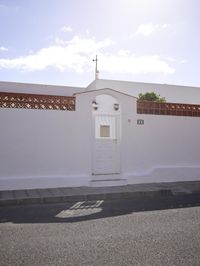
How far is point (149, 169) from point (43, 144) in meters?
3.72

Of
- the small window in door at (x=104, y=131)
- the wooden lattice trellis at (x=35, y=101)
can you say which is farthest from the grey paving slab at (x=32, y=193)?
the small window in door at (x=104, y=131)

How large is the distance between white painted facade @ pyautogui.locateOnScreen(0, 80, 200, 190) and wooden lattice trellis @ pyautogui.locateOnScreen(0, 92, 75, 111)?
151 millimetres

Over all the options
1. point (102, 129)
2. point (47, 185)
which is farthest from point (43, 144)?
point (102, 129)

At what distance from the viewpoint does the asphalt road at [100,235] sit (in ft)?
15.8

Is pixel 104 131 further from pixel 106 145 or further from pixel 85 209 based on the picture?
pixel 85 209

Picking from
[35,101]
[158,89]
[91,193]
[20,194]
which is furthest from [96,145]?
[158,89]

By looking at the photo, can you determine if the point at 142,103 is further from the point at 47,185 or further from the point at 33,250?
the point at 33,250

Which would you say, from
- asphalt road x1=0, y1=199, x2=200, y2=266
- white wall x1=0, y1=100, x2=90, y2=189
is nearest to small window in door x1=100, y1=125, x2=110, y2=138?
white wall x1=0, y1=100, x2=90, y2=189

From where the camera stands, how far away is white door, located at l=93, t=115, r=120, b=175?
1129cm

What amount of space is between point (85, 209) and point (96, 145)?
135 inches

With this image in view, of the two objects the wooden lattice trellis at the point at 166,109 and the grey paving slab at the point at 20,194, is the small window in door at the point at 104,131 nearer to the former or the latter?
the wooden lattice trellis at the point at 166,109

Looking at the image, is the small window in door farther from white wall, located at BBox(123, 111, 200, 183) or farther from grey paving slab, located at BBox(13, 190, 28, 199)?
grey paving slab, located at BBox(13, 190, 28, 199)

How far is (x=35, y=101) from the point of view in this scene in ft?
34.2

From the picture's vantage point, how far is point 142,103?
38.8 ft
